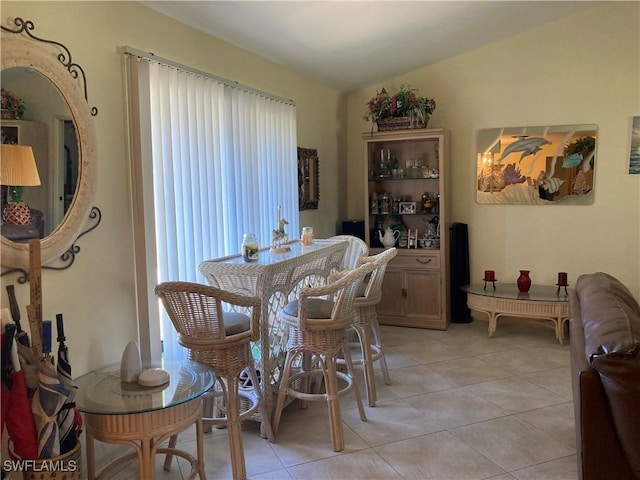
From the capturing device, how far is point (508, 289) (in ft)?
16.1

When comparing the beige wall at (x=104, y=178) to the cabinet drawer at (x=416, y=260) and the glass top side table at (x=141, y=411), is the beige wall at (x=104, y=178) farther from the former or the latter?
the cabinet drawer at (x=416, y=260)

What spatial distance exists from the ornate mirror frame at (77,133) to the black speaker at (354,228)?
3.17 m

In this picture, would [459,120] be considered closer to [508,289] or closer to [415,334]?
[508,289]

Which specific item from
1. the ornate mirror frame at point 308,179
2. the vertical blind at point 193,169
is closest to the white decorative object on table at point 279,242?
the vertical blind at point 193,169

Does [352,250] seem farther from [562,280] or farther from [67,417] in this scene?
[67,417]

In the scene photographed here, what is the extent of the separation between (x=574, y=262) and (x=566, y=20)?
2.26 metres

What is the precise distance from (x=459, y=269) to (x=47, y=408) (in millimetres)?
4071

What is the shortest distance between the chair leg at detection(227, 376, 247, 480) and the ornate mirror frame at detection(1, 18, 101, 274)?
3.23ft

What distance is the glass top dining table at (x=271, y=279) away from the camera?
280cm

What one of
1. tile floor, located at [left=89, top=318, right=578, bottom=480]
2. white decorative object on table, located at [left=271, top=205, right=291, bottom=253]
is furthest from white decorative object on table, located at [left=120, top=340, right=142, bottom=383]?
white decorative object on table, located at [left=271, top=205, right=291, bottom=253]

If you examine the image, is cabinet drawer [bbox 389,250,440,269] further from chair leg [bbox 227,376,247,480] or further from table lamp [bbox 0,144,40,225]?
table lamp [bbox 0,144,40,225]

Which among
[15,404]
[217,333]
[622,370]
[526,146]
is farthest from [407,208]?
[15,404]

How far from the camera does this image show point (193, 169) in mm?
3164

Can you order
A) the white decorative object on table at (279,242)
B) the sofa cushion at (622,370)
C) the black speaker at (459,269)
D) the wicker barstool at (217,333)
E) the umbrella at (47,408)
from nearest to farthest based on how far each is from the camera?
the sofa cushion at (622,370) < the umbrella at (47,408) < the wicker barstool at (217,333) < the white decorative object on table at (279,242) < the black speaker at (459,269)
